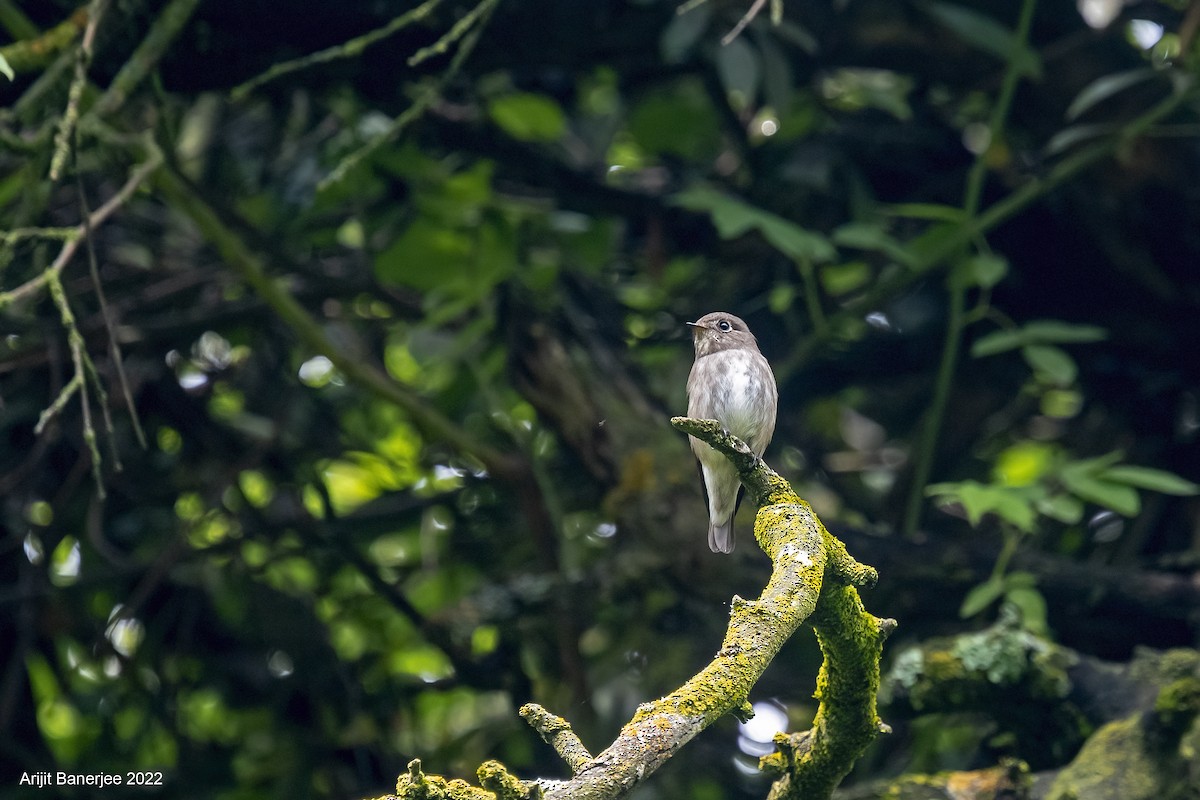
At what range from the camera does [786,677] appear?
516cm

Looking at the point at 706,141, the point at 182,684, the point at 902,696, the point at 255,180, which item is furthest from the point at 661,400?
the point at 182,684

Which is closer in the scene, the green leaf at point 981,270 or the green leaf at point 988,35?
the green leaf at point 981,270

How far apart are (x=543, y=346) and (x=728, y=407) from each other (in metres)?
0.79

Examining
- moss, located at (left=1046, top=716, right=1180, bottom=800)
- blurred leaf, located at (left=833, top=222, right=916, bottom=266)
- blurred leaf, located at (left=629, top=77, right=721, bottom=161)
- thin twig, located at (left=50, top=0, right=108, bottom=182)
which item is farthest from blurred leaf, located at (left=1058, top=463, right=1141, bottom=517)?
thin twig, located at (left=50, top=0, right=108, bottom=182)

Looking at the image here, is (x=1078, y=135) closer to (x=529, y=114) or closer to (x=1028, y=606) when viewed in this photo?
(x=1028, y=606)

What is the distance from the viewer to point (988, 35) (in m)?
4.52

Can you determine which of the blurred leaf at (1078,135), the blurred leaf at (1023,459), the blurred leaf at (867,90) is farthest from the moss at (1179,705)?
the blurred leaf at (867,90)

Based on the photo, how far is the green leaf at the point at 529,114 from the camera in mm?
4918

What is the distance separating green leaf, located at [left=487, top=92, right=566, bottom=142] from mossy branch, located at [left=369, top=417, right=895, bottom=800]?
8.18ft

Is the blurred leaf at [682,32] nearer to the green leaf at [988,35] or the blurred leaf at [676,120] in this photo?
the blurred leaf at [676,120]

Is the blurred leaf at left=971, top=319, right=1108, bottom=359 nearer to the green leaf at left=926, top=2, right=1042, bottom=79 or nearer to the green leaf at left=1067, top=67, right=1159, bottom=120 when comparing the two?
the green leaf at left=1067, top=67, right=1159, bottom=120

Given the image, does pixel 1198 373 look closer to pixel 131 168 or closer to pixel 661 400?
pixel 661 400

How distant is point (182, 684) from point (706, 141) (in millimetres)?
3180

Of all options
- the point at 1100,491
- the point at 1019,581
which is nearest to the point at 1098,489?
the point at 1100,491
